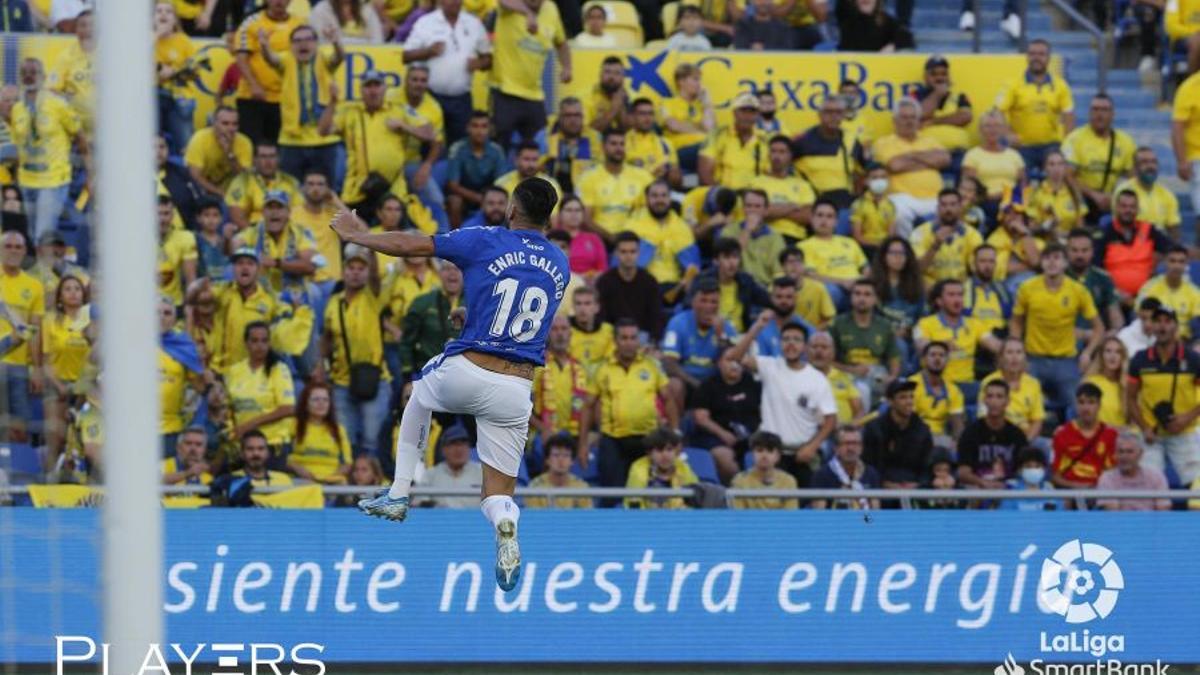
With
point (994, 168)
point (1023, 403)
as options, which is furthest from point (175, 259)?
point (994, 168)

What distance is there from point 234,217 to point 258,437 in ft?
10.2

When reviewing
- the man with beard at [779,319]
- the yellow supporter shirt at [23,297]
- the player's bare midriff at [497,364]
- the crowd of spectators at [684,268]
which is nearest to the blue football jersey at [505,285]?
the player's bare midriff at [497,364]

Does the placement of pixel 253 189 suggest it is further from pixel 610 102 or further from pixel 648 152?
pixel 648 152

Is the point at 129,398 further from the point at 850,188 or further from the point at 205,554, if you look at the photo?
the point at 850,188

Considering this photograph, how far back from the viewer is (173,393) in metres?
16.0

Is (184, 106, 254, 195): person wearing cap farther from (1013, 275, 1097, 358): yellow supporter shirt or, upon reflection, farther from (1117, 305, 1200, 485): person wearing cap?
(1117, 305, 1200, 485): person wearing cap

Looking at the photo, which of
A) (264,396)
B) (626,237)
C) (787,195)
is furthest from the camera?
(787,195)

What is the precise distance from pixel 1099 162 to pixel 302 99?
671 cm

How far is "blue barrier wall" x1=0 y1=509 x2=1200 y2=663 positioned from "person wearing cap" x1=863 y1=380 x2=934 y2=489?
1.55 meters

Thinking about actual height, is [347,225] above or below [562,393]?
above

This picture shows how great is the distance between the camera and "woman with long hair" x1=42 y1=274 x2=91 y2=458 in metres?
10.1

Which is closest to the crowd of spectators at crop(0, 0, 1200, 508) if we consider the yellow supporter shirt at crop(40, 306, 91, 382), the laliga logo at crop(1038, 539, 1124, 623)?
the laliga logo at crop(1038, 539, 1124, 623)

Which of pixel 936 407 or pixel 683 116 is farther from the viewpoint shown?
pixel 683 116

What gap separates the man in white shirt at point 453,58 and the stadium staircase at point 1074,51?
4.77 m
